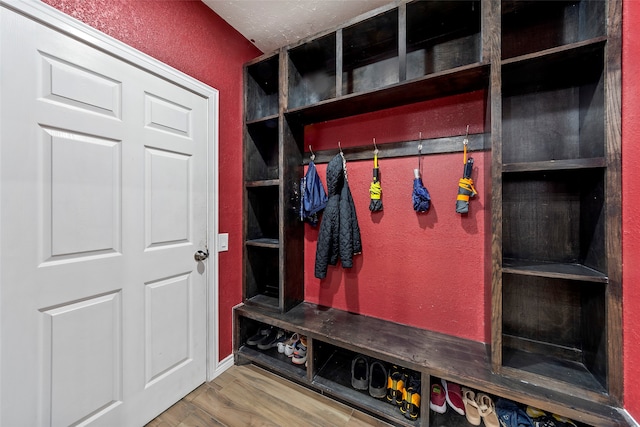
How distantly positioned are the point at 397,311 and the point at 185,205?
1579 millimetres

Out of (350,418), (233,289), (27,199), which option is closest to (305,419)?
(350,418)

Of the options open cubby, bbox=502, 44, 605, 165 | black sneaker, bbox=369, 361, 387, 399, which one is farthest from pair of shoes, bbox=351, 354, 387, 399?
open cubby, bbox=502, 44, 605, 165

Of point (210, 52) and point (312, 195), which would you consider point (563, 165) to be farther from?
point (210, 52)

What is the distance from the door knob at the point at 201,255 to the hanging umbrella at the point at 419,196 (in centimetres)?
142

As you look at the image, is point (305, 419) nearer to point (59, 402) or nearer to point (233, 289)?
point (233, 289)

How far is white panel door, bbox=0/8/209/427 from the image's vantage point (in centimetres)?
92

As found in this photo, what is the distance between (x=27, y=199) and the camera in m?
0.94

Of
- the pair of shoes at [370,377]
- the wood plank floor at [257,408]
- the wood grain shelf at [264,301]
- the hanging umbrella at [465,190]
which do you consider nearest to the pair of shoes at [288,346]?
the wood plank floor at [257,408]

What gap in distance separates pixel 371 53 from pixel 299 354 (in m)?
2.18

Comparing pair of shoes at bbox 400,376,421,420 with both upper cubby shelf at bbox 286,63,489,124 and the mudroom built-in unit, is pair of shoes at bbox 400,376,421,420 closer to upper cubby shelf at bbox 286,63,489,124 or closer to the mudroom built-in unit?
the mudroom built-in unit

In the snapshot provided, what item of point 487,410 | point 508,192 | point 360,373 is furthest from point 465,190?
point 360,373

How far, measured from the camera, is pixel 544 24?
1.24 metres

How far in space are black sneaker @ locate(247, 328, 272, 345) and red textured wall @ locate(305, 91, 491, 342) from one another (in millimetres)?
540

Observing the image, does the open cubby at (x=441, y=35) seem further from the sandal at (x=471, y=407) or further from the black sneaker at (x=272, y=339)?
the black sneaker at (x=272, y=339)
